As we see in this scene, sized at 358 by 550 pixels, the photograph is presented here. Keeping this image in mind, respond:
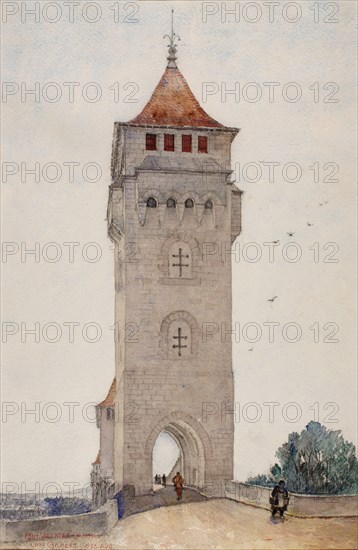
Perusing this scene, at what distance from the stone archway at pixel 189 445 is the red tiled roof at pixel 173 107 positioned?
3.79 m

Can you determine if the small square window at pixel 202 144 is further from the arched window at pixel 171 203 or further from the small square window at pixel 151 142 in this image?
the arched window at pixel 171 203

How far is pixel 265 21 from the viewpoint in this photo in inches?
454

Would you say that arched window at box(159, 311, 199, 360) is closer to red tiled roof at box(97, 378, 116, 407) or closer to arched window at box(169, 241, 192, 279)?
arched window at box(169, 241, 192, 279)

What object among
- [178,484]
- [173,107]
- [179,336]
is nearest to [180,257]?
[179,336]

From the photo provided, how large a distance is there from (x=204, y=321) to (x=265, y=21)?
391cm

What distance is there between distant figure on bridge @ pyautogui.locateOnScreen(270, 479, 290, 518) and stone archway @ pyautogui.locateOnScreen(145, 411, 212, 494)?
3.89 feet

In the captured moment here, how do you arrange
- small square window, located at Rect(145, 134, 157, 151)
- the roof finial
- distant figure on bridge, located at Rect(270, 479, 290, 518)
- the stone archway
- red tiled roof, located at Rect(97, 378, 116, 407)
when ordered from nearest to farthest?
1. distant figure on bridge, located at Rect(270, 479, 290, 518)
2. the roof finial
3. red tiled roof, located at Rect(97, 378, 116, 407)
4. the stone archway
5. small square window, located at Rect(145, 134, 157, 151)

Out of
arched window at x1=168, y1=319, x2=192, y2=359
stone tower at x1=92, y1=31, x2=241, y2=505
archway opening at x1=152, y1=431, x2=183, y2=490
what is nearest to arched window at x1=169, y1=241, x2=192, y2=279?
stone tower at x1=92, y1=31, x2=241, y2=505

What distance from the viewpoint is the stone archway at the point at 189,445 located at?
39.8ft

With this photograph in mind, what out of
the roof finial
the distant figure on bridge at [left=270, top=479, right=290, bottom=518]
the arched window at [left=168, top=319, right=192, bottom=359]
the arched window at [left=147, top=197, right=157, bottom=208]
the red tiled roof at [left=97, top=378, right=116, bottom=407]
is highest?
the roof finial

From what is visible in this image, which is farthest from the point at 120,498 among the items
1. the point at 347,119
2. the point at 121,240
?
the point at 347,119

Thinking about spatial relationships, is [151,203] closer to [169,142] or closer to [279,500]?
[169,142]

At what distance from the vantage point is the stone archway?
12117 millimetres

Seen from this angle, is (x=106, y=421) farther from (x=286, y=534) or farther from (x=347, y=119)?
(x=347, y=119)
